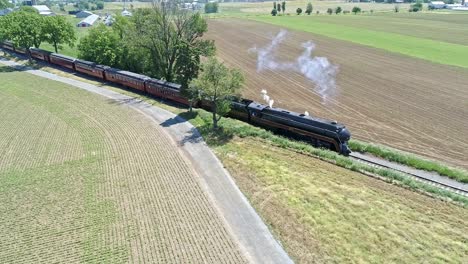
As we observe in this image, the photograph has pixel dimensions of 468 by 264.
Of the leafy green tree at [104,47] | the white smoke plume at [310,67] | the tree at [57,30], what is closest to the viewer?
the white smoke plume at [310,67]

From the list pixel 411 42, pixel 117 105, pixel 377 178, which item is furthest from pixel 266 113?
pixel 411 42

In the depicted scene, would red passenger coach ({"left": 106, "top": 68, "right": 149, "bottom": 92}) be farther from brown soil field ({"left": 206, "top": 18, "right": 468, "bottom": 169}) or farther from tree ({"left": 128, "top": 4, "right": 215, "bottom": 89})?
brown soil field ({"left": 206, "top": 18, "right": 468, "bottom": 169})

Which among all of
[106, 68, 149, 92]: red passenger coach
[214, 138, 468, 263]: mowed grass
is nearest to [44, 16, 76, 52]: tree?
[106, 68, 149, 92]: red passenger coach

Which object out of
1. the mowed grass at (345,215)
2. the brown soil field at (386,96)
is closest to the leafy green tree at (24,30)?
the brown soil field at (386,96)

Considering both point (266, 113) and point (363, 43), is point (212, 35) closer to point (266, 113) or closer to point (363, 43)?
point (363, 43)

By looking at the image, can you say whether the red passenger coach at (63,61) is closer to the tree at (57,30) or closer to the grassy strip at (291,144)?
the tree at (57,30)
